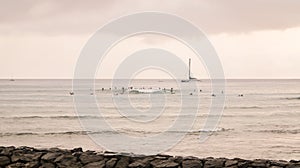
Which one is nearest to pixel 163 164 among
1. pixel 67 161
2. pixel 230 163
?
pixel 230 163

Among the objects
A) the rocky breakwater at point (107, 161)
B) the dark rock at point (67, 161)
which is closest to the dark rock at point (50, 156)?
the rocky breakwater at point (107, 161)

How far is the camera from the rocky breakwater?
855cm

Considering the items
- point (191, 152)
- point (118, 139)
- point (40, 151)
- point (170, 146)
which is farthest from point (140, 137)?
point (40, 151)

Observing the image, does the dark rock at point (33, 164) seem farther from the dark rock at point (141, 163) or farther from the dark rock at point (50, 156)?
the dark rock at point (141, 163)

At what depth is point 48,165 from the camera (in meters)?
9.25

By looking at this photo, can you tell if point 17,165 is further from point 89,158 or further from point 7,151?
point 89,158

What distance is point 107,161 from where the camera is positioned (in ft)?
29.5

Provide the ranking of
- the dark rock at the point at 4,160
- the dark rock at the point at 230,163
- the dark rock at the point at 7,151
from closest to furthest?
the dark rock at the point at 230,163 → the dark rock at the point at 4,160 → the dark rock at the point at 7,151

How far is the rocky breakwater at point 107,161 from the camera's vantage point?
855 cm

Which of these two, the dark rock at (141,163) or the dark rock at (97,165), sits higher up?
the dark rock at (141,163)

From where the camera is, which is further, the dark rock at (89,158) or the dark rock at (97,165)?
the dark rock at (89,158)

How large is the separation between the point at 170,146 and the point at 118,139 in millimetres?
3282

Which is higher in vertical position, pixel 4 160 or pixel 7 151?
pixel 7 151

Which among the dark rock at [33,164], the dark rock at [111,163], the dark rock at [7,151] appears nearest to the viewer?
the dark rock at [111,163]
